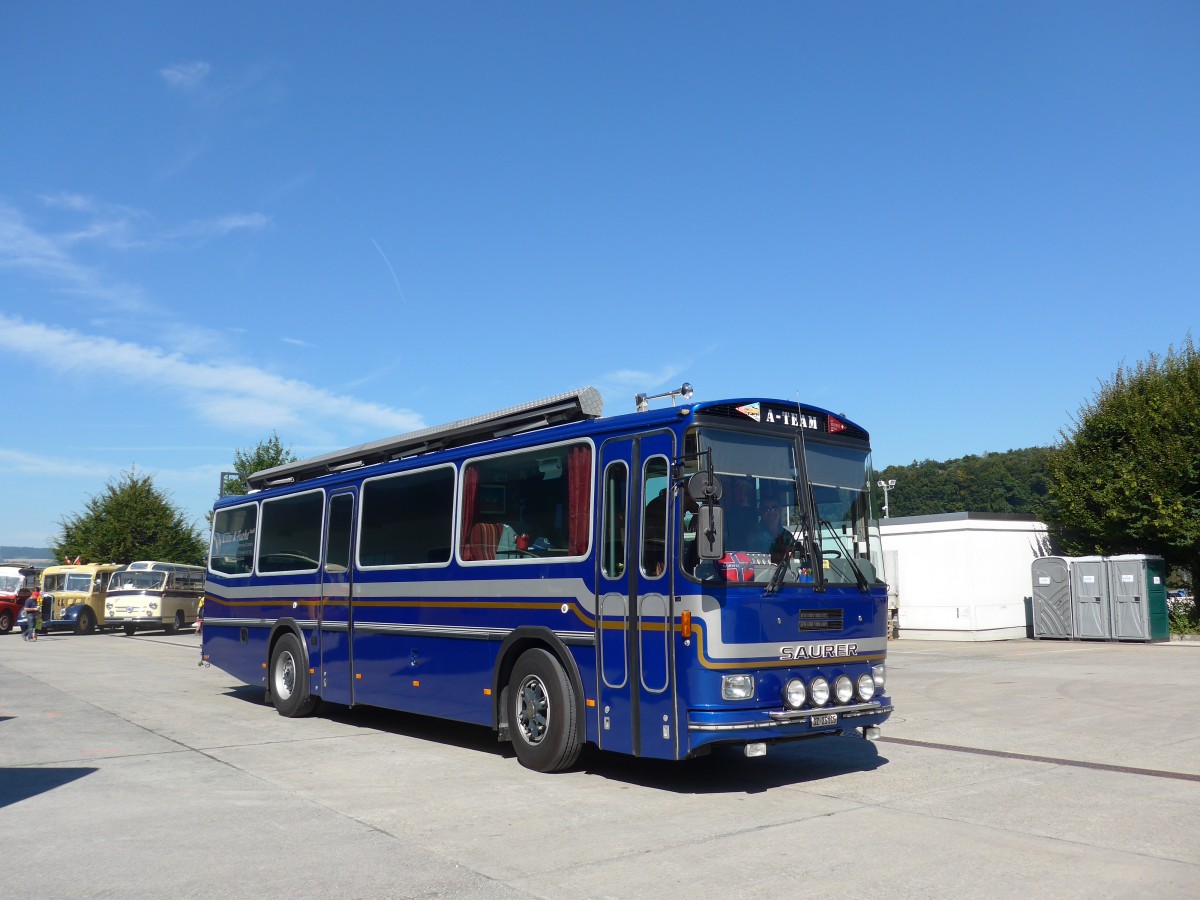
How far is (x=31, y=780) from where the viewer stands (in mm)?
8805

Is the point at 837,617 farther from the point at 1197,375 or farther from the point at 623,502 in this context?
the point at 1197,375

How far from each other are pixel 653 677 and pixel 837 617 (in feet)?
5.34

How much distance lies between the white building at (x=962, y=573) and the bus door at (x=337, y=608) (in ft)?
60.2

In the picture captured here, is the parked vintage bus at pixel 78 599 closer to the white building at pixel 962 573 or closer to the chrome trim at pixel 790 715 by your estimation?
the white building at pixel 962 573

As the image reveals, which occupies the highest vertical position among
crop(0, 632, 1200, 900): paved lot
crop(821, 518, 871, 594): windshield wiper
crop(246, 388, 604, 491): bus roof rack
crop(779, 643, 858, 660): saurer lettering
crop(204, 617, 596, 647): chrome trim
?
crop(246, 388, 604, 491): bus roof rack

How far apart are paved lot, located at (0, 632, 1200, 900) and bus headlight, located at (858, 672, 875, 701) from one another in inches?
27.4

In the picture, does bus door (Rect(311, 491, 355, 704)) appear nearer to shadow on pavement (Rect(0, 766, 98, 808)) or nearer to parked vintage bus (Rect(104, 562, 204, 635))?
shadow on pavement (Rect(0, 766, 98, 808))

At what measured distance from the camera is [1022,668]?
18.7m

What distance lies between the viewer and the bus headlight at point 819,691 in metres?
8.23

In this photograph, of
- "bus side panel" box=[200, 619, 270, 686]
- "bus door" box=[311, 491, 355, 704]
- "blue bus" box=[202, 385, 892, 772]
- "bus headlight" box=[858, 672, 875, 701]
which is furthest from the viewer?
"bus side panel" box=[200, 619, 270, 686]

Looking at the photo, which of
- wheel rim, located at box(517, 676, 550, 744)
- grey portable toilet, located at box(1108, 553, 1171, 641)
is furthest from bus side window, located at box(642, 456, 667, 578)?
grey portable toilet, located at box(1108, 553, 1171, 641)

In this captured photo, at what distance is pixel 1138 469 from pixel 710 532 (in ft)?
78.5

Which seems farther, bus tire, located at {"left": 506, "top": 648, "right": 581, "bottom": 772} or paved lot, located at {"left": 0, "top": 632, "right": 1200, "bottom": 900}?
bus tire, located at {"left": 506, "top": 648, "right": 581, "bottom": 772}

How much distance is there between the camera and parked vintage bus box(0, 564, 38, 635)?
3932cm
